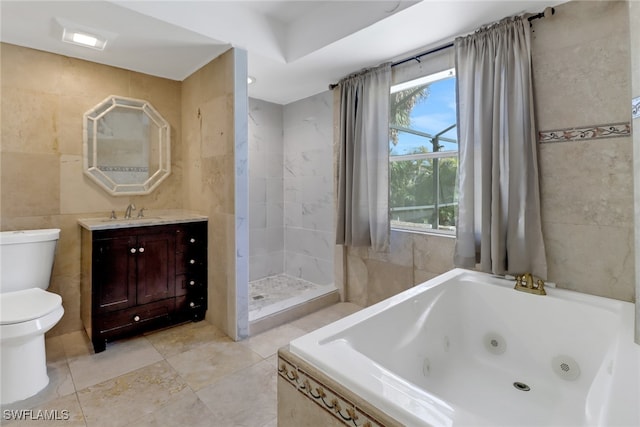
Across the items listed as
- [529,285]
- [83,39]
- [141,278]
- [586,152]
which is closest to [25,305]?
[141,278]

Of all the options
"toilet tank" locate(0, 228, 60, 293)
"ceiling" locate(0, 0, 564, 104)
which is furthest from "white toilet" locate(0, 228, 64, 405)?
"ceiling" locate(0, 0, 564, 104)

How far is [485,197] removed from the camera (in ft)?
6.36

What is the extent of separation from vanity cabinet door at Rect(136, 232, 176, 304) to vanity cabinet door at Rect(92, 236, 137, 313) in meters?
0.05

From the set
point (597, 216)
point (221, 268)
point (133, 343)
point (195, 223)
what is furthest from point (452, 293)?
point (133, 343)

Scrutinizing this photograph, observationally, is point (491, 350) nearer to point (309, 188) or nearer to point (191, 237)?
point (191, 237)

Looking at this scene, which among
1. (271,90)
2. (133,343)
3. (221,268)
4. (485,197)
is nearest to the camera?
(485,197)

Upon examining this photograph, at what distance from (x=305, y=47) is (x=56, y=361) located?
9.18 feet

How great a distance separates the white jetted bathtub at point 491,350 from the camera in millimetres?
1037

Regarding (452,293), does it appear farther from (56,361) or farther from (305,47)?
(56,361)

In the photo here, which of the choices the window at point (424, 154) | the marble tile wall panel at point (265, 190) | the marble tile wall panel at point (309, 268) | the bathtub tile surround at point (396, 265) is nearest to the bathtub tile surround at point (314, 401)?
the bathtub tile surround at point (396, 265)

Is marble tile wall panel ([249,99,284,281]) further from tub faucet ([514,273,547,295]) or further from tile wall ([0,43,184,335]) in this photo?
tub faucet ([514,273,547,295])

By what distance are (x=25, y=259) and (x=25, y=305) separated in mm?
374

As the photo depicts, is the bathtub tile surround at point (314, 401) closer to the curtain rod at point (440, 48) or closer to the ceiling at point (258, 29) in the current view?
the ceiling at point (258, 29)

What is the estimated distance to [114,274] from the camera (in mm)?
2182
